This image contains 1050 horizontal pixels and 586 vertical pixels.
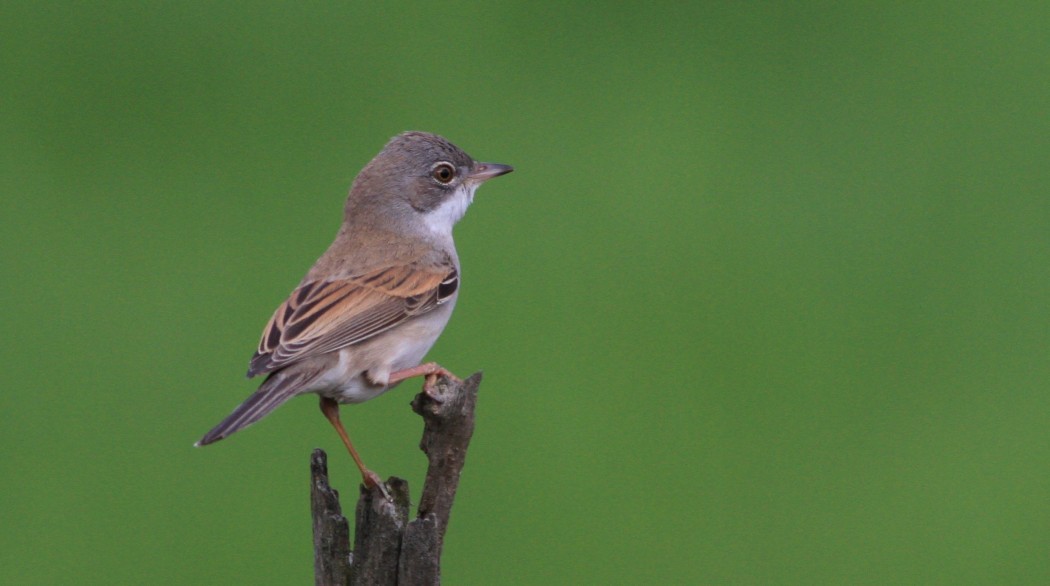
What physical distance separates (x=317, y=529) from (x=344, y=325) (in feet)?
3.35

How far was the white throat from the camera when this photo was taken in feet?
20.2

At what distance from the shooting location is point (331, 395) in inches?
197

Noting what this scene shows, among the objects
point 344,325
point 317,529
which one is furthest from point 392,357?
point 317,529

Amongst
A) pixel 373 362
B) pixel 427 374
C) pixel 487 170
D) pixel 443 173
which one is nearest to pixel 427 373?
pixel 427 374

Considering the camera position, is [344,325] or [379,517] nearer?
[379,517]

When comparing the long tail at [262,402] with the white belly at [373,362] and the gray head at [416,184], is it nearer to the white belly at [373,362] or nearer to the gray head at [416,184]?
the white belly at [373,362]

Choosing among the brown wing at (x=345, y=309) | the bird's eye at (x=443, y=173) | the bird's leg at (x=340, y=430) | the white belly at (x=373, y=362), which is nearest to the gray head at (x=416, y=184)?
the bird's eye at (x=443, y=173)

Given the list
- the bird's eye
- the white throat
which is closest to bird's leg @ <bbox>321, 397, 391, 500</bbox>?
the white throat

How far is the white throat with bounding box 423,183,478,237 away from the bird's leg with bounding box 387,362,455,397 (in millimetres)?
1336

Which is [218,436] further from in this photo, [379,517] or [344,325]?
[344,325]

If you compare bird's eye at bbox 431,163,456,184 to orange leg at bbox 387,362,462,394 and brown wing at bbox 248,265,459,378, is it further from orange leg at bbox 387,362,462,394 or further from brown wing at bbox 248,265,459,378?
orange leg at bbox 387,362,462,394

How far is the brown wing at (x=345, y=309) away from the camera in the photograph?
4.80 meters

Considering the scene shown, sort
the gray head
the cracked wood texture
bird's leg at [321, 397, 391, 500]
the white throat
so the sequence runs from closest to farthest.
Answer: the cracked wood texture
bird's leg at [321, 397, 391, 500]
the gray head
the white throat

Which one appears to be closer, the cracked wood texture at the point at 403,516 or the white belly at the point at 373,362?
the cracked wood texture at the point at 403,516
